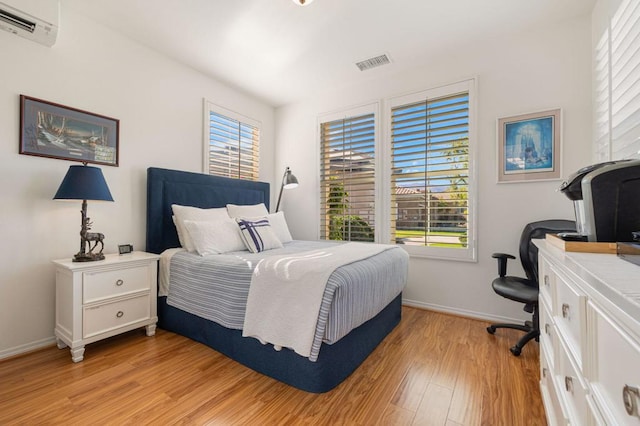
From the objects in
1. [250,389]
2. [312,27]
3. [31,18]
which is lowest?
[250,389]

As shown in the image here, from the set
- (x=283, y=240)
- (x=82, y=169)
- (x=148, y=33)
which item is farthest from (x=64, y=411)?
(x=148, y=33)

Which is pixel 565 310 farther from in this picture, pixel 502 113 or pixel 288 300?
pixel 502 113

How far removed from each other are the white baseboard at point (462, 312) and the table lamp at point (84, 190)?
3.07 meters

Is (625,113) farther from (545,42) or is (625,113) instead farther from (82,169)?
(82,169)

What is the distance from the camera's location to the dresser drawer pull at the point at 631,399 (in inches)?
19.2

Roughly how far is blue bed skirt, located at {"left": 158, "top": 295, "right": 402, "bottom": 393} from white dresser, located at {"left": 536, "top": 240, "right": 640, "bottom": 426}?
1.03 metres

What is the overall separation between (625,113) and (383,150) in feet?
6.65

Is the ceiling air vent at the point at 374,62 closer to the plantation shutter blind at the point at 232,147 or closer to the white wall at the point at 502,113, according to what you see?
the white wall at the point at 502,113

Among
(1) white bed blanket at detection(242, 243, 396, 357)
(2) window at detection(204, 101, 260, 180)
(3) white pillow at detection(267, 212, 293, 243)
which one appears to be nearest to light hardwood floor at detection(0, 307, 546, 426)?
(1) white bed blanket at detection(242, 243, 396, 357)

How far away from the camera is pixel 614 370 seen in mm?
590

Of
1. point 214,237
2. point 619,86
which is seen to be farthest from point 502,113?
point 214,237

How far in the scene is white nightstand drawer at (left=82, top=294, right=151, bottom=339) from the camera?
2002 mm

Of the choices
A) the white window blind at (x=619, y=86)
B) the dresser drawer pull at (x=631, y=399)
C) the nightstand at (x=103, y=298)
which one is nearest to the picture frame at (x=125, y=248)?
the nightstand at (x=103, y=298)

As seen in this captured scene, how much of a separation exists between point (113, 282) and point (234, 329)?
3.48ft
